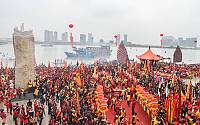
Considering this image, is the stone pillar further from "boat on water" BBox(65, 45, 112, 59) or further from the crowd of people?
"boat on water" BBox(65, 45, 112, 59)

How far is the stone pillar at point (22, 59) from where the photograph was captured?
62.2 ft

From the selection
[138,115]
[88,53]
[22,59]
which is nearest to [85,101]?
[138,115]

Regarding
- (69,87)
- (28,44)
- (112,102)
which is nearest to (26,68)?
(28,44)

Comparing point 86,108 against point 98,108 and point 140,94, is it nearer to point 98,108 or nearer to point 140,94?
point 98,108

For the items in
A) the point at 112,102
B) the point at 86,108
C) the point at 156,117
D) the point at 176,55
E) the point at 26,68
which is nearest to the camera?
the point at 156,117

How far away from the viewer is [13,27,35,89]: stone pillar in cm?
1897

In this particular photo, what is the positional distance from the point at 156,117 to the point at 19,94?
9.09 meters

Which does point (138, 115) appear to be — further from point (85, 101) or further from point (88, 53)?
point (88, 53)

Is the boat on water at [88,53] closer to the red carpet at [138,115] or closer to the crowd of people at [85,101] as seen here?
the crowd of people at [85,101]

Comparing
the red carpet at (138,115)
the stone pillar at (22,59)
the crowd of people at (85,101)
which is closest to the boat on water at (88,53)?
the crowd of people at (85,101)

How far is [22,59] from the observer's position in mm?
19062

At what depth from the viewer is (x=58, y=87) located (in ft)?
59.7

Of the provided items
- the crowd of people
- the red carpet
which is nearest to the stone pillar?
the crowd of people

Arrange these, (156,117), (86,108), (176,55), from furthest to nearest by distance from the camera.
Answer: (176,55)
(86,108)
(156,117)
